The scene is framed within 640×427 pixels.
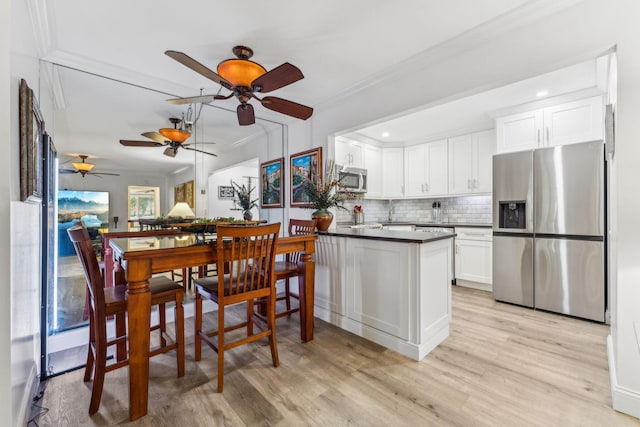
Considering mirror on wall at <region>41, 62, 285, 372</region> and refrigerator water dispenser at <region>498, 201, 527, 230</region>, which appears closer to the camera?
mirror on wall at <region>41, 62, 285, 372</region>

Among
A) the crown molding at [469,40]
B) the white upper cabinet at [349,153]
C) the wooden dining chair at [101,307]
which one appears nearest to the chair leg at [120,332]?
the wooden dining chair at [101,307]

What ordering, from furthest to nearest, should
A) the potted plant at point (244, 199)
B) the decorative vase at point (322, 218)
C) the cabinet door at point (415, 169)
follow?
the cabinet door at point (415, 169) → the potted plant at point (244, 199) → the decorative vase at point (322, 218)

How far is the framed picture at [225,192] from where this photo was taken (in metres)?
3.30

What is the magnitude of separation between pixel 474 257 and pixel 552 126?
1.84m

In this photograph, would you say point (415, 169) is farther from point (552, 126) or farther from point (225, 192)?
point (225, 192)

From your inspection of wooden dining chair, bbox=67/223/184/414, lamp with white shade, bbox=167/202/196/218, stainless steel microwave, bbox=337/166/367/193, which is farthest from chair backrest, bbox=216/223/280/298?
stainless steel microwave, bbox=337/166/367/193

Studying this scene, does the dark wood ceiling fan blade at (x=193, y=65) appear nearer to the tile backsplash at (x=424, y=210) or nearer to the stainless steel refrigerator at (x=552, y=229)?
the tile backsplash at (x=424, y=210)

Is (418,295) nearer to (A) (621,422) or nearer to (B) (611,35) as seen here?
(A) (621,422)

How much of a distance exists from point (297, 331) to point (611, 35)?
302 cm

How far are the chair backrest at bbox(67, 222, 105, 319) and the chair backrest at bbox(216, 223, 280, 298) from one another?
0.64 meters

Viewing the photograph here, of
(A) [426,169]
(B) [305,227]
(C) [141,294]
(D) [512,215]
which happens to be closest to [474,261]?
(D) [512,215]

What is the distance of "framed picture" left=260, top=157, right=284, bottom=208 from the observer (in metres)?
3.86

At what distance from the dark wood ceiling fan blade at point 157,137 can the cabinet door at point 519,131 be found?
3.85 metres

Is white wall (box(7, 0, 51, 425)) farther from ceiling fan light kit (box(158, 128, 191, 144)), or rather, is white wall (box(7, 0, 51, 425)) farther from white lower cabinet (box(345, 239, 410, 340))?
white lower cabinet (box(345, 239, 410, 340))
